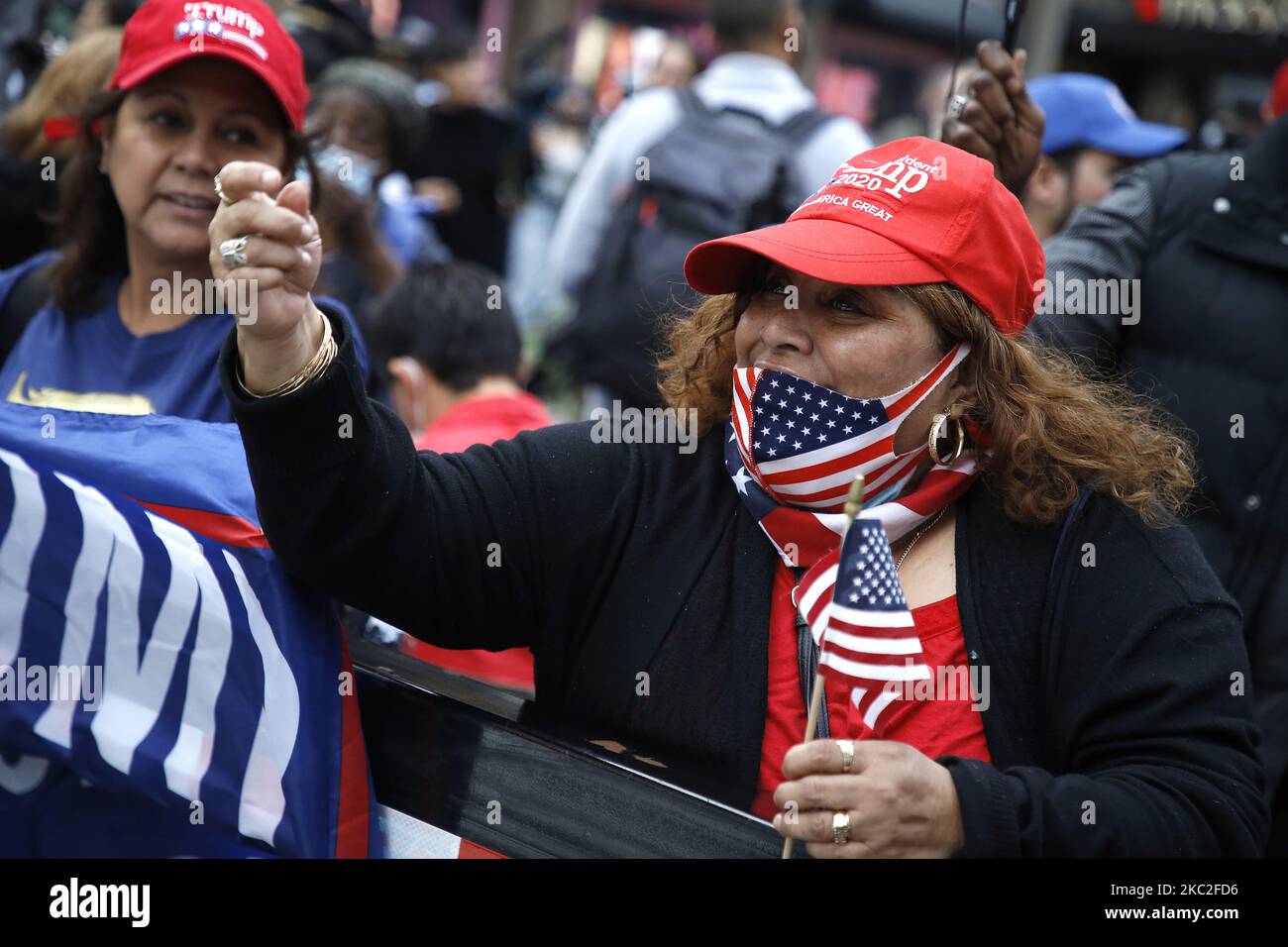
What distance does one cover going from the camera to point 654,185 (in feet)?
15.6

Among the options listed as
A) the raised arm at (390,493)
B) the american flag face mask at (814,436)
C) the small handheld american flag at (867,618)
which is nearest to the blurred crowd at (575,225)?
the raised arm at (390,493)

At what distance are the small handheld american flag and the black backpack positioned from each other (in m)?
2.65

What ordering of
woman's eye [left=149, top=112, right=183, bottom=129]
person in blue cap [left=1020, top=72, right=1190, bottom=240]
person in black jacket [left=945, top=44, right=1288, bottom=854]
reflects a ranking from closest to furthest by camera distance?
woman's eye [left=149, top=112, right=183, bottom=129], person in black jacket [left=945, top=44, right=1288, bottom=854], person in blue cap [left=1020, top=72, right=1190, bottom=240]

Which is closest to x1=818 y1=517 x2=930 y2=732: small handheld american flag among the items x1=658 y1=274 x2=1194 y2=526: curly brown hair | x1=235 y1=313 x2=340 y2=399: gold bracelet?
x1=658 y1=274 x2=1194 y2=526: curly brown hair

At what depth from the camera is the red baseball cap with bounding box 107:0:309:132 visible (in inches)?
112

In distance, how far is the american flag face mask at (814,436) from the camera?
2.23 metres

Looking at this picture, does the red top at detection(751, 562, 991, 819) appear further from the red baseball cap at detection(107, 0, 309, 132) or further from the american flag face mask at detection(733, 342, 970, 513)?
the red baseball cap at detection(107, 0, 309, 132)

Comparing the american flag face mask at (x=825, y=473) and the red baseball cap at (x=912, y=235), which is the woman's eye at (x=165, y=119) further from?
the american flag face mask at (x=825, y=473)

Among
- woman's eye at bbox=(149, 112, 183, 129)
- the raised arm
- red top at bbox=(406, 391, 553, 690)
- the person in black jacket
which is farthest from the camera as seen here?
red top at bbox=(406, 391, 553, 690)

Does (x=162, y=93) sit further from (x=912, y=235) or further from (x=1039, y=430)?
(x=1039, y=430)

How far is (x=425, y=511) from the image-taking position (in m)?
2.19

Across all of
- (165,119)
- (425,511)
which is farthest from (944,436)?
(165,119)

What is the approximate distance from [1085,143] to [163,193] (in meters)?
2.95
